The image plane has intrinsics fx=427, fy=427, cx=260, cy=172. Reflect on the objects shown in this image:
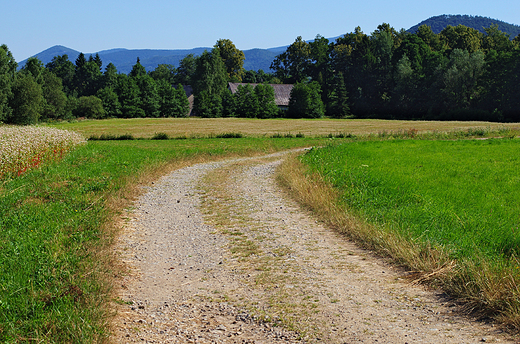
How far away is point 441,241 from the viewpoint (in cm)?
721

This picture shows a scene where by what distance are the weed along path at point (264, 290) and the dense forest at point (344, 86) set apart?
61.9 metres

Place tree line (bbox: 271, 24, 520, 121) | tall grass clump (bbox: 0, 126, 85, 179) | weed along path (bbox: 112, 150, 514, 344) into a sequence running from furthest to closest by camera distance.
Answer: tree line (bbox: 271, 24, 520, 121) < tall grass clump (bbox: 0, 126, 85, 179) < weed along path (bbox: 112, 150, 514, 344)

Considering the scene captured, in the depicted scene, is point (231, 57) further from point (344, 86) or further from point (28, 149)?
point (28, 149)

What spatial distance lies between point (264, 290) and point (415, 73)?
8105 cm

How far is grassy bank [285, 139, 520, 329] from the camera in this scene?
555cm

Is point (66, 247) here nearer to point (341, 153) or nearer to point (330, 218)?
point (330, 218)

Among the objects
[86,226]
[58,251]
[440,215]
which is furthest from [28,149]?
[440,215]

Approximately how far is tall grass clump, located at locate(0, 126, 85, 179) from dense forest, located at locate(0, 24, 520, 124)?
46.8 meters

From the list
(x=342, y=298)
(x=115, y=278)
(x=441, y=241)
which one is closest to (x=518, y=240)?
(x=441, y=241)

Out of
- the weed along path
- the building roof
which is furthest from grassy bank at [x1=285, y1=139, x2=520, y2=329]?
the building roof

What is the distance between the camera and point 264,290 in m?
6.03

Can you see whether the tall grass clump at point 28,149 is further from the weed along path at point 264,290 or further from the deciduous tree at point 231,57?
the deciduous tree at point 231,57

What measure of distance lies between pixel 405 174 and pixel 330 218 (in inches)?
215

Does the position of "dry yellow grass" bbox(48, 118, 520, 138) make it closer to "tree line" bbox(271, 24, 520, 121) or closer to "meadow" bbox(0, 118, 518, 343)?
"tree line" bbox(271, 24, 520, 121)
